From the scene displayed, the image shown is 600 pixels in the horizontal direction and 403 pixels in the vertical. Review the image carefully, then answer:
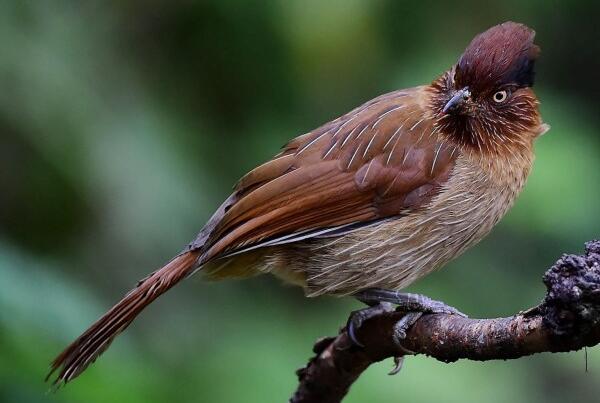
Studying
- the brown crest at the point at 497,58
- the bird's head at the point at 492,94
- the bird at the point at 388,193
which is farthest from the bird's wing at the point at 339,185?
the brown crest at the point at 497,58

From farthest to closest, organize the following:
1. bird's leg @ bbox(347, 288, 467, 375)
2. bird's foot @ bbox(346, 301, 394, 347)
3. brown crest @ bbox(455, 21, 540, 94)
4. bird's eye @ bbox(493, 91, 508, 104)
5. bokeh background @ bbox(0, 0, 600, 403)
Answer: bokeh background @ bbox(0, 0, 600, 403) < bird's eye @ bbox(493, 91, 508, 104) < brown crest @ bbox(455, 21, 540, 94) < bird's foot @ bbox(346, 301, 394, 347) < bird's leg @ bbox(347, 288, 467, 375)

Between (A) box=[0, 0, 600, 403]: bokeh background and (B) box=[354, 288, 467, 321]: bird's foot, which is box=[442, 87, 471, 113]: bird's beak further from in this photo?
(A) box=[0, 0, 600, 403]: bokeh background

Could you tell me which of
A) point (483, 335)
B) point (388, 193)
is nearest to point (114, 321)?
point (388, 193)

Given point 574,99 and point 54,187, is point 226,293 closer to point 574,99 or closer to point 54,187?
point 54,187

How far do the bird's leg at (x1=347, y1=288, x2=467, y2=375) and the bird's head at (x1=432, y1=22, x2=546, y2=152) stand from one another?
70 centimetres

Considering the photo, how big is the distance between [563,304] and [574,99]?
314cm

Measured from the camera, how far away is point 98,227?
5.34m

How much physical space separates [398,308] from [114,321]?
3.47 feet

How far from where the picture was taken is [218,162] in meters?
5.46

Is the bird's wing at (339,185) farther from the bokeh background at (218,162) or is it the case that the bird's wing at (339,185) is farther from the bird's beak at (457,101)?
the bokeh background at (218,162)

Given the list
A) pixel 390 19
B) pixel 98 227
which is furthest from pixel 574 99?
pixel 98 227

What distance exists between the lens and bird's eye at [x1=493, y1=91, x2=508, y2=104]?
4281 millimetres

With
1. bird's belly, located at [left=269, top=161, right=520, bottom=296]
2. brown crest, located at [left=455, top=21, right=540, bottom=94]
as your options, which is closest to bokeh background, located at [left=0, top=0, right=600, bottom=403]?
bird's belly, located at [left=269, top=161, right=520, bottom=296]

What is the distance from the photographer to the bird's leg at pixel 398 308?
12.2 ft
